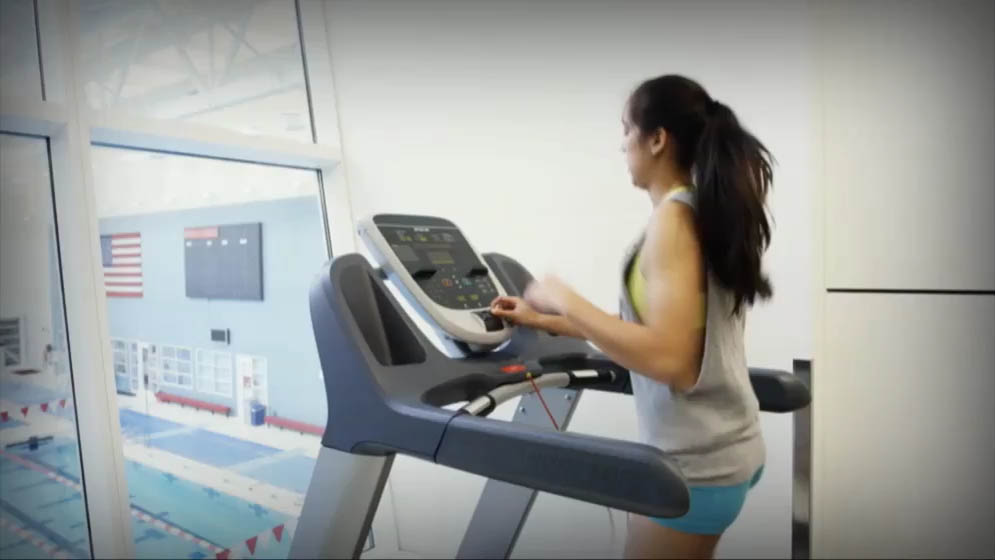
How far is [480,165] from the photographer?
2576 mm

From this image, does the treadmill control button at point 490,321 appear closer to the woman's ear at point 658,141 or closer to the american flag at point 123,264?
the woman's ear at point 658,141

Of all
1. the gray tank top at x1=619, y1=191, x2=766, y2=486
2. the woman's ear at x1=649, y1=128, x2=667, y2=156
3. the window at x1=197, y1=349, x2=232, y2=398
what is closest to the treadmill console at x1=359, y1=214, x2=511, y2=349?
the gray tank top at x1=619, y1=191, x2=766, y2=486

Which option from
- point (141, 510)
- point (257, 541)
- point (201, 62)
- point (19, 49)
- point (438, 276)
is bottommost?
point (257, 541)

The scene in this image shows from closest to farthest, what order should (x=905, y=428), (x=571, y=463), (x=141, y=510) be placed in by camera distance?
(x=571, y=463) < (x=905, y=428) < (x=141, y=510)

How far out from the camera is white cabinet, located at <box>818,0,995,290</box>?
5.72ft

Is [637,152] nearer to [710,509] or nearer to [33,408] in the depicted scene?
[710,509]

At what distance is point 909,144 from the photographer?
183cm

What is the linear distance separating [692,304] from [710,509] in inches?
14.2

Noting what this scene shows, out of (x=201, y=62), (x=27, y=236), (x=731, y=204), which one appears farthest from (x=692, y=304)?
(x=201, y=62)

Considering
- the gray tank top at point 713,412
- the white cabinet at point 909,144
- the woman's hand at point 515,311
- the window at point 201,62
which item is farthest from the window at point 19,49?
the white cabinet at point 909,144

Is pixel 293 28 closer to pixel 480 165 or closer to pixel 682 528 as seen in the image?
pixel 480 165

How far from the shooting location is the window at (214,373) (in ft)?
8.87

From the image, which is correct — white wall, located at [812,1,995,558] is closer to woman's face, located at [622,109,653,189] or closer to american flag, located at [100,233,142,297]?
woman's face, located at [622,109,653,189]

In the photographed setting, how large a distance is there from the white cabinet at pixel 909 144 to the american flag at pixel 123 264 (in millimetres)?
2185
